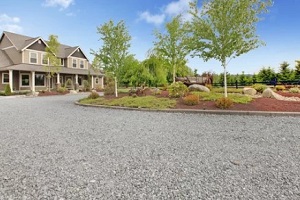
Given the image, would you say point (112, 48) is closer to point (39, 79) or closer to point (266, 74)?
point (39, 79)

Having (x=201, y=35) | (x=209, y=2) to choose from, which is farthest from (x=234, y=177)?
(x=209, y=2)

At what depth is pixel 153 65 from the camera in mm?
26078

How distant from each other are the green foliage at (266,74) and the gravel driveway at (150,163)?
87.4ft

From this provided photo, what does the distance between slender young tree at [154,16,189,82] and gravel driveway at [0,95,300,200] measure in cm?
1567

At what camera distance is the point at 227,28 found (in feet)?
37.4

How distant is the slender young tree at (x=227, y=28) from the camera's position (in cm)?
1130

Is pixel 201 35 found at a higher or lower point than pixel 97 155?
higher

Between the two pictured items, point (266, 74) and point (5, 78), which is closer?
point (5, 78)

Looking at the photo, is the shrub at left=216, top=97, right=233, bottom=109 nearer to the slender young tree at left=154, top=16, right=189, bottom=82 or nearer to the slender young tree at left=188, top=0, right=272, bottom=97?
the slender young tree at left=188, top=0, right=272, bottom=97

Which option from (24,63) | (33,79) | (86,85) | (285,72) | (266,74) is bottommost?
(86,85)

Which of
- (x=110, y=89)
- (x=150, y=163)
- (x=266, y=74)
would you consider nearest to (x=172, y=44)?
(x=110, y=89)

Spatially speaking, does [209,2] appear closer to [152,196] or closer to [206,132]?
[206,132]

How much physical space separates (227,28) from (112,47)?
828 cm

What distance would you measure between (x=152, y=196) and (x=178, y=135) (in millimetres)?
3208
